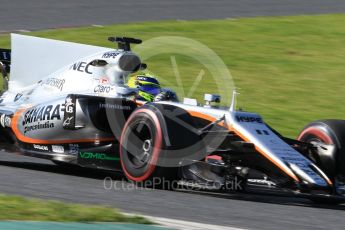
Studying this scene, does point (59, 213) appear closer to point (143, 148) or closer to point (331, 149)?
point (143, 148)

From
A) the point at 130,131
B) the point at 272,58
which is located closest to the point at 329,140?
the point at 130,131

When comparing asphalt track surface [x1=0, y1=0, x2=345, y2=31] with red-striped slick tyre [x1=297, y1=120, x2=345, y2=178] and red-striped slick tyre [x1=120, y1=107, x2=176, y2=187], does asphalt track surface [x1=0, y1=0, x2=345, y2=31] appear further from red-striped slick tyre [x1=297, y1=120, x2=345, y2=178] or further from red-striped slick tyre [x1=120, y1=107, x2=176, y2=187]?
red-striped slick tyre [x1=297, y1=120, x2=345, y2=178]

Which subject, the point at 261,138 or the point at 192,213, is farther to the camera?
the point at 261,138

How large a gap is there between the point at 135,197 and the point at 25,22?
1181 cm

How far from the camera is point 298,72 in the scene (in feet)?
54.2

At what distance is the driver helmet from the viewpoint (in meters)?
9.09

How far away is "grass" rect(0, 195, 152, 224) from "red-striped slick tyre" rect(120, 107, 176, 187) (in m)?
1.47

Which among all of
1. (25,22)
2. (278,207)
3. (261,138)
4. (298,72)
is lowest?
(278,207)

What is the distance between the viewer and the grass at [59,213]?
6070 millimetres

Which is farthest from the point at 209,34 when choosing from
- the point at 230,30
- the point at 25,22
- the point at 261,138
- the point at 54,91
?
the point at 261,138

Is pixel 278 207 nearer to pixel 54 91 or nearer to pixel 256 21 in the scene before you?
pixel 54 91

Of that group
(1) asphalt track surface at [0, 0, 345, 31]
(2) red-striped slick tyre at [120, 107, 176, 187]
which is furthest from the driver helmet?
(1) asphalt track surface at [0, 0, 345, 31]

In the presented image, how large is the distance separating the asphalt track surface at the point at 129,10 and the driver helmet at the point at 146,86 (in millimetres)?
9344

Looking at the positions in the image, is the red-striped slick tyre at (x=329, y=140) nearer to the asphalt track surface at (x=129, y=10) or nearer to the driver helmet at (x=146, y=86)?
the driver helmet at (x=146, y=86)
